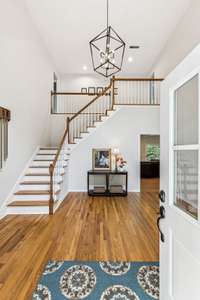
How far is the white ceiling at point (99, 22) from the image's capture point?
203 inches

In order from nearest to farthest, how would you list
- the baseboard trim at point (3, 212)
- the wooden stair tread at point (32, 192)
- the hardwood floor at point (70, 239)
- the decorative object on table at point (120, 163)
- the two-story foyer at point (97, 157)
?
1. the two-story foyer at point (97, 157)
2. the hardwood floor at point (70, 239)
3. the baseboard trim at point (3, 212)
4. the wooden stair tread at point (32, 192)
5. the decorative object on table at point (120, 163)

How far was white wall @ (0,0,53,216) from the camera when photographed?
14.4 feet

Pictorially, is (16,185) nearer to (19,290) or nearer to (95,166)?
(95,166)

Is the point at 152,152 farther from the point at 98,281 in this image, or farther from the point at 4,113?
the point at 98,281

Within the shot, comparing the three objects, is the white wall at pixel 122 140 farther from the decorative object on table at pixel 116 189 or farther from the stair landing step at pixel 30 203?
the stair landing step at pixel 30 203

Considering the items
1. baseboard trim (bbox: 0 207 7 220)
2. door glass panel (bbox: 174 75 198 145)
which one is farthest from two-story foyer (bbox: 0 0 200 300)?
baseboard trim (bbox: 0 207 7 220)

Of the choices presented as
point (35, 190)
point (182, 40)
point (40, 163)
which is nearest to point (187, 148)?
point (35, 190)

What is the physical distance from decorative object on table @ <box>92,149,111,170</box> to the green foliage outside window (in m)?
5.95

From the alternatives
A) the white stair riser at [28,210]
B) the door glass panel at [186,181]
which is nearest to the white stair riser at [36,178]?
the white stair riser at [28,210]

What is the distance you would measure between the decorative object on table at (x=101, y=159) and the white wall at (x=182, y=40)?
11.5 ft

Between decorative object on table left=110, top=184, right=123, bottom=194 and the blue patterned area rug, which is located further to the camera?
decorative object on table left=110, top=184, right=123, bottom=194

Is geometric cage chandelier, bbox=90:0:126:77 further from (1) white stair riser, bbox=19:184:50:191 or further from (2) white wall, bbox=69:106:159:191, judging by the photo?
(1) white stair riser, bbox=19:184:50:191

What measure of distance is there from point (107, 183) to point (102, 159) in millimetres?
925

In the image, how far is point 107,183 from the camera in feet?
22.0
